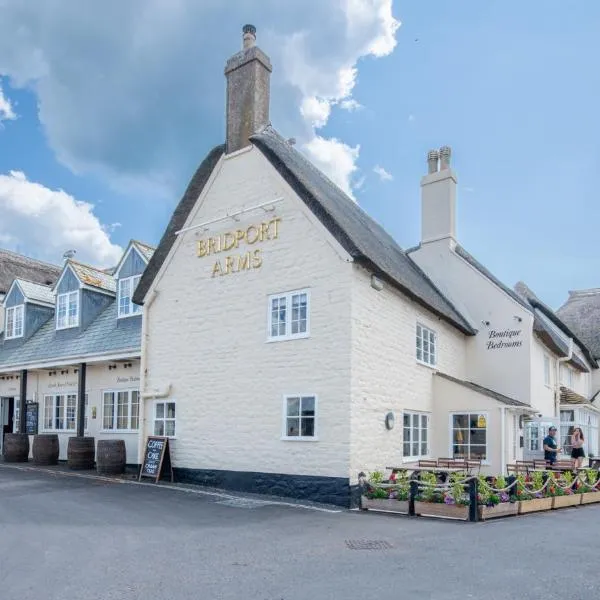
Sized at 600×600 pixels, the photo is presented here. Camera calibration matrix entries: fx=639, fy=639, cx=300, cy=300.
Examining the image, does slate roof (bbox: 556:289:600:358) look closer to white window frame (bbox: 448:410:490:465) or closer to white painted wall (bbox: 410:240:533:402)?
white painted wall (bbox: 410:240:533:402)

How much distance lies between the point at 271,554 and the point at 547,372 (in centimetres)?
1665

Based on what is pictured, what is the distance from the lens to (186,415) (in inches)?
630

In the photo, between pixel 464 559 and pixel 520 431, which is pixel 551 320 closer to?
pixel 520 431

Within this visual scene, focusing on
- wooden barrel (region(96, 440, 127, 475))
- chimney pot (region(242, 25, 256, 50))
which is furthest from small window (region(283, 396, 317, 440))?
chimney pot (region(242, 25, 256, 50))

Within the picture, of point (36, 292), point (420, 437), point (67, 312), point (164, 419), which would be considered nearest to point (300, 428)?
point (420, 437)

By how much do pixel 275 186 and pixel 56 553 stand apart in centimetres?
962

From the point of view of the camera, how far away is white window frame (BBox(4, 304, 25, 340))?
23.3m

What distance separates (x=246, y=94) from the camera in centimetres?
1638

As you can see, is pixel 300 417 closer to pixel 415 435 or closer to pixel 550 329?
pixel 415 435

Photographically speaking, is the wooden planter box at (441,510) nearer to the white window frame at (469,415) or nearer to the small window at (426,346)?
the white window frame at (469,415)

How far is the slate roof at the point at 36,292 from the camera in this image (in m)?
23.6

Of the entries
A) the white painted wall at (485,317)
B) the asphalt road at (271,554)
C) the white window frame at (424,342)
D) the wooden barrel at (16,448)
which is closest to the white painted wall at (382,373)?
the white window frame at (424,342)

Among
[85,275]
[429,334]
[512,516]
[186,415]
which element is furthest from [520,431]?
Answer: [85,275]

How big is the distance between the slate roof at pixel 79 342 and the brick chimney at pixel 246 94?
255 inches
